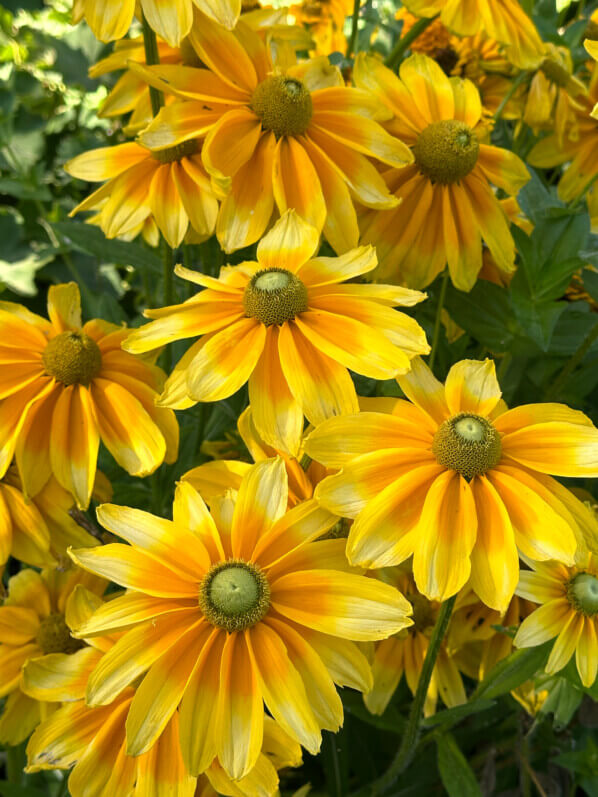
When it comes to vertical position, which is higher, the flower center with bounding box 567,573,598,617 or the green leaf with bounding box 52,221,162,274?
the green leaf with bounding box 52,221,162,274

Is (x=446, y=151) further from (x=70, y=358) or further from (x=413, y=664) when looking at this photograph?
(x=413, y=664)

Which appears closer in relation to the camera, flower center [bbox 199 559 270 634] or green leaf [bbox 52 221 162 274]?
flower center [bbox 199 559 270 634]

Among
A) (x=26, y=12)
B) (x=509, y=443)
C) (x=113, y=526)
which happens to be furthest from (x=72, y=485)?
(x=26, y=12)

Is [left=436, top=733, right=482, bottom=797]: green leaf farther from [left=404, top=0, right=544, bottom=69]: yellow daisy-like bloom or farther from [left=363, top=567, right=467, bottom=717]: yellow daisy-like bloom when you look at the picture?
[left=404, top=0, right=544, bottom=69]: yellow daisy-like bloom

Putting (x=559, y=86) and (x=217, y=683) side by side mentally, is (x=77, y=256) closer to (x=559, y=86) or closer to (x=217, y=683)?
(x=559, y=86)

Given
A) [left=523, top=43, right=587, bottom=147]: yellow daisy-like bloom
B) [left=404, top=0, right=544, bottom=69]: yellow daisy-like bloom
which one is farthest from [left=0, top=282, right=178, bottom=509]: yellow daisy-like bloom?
[left=523, top=43, right=587, bottom=147]: yellow daisy-like bloom

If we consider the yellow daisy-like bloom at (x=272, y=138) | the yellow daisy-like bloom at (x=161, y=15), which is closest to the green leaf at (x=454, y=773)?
the yellow daisy-like bloom at (x=272, y=138)
